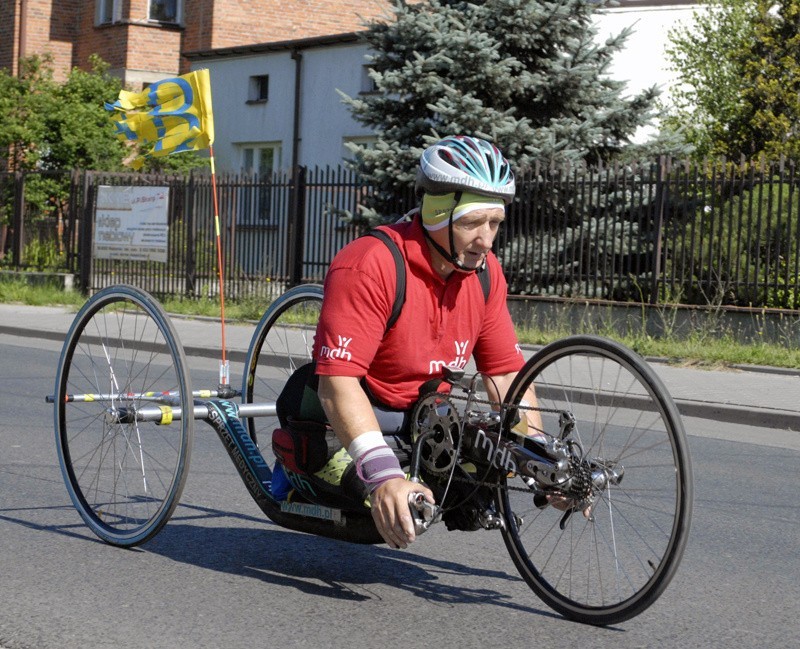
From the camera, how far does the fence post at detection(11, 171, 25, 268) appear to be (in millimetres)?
24913

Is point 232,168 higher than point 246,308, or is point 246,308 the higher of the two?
point 232,168

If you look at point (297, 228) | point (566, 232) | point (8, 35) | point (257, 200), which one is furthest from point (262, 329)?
point (8, 35)

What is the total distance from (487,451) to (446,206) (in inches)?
31.4

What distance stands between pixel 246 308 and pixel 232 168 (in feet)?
42.8

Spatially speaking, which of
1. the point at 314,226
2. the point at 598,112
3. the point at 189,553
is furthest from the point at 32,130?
the point at 189,553

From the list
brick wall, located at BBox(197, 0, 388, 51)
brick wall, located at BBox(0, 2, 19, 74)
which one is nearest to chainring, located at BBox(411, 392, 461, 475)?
brick wall, located at BBox(197, 0, 388, 51)

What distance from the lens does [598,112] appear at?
18.5m

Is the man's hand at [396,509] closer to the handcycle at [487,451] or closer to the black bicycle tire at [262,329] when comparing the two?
the handcycle at [487,451]

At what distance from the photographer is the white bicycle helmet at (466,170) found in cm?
420

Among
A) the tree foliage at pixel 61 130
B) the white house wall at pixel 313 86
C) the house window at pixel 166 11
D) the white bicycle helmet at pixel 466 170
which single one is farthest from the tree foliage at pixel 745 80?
the white bicycle helmet at pixel 466 170

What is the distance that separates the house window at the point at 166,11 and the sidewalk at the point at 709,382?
15772mm

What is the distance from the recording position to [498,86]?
18391 mm

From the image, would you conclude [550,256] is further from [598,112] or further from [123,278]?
[123,278]

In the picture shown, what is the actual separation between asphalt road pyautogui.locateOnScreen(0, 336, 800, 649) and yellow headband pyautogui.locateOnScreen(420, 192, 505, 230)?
130cm
